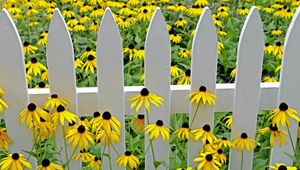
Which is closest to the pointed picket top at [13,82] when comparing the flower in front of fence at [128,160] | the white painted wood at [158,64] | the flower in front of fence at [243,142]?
the flower in front of fence at [128,160]

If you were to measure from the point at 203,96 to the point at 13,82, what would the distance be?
2.73 feet

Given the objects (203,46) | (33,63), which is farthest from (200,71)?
(33,63)

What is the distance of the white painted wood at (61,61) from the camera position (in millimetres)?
2223

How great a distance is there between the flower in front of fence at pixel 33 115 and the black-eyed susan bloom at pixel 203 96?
2.13 ft

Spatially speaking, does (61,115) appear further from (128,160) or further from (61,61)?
(128,160)

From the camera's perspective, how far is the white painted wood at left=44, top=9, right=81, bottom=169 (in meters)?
2.22

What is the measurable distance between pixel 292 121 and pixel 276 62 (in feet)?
3.52

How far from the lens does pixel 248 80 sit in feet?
7.84

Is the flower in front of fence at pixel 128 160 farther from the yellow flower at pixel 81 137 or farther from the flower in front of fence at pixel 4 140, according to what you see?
the flower in front of fence at pixel 4 140

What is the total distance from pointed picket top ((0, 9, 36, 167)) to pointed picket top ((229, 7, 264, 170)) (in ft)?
3.10

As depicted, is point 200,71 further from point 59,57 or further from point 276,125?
point 59,57

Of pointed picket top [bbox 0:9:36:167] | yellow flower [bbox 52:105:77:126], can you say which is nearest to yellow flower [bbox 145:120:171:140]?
yellow flower [bbox 52:105:77:126]

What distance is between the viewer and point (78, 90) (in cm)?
235

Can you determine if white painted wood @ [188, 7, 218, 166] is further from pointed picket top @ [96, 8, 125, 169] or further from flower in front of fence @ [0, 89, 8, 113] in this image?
flower in front of fence @ [0, 89, 8, 113]
